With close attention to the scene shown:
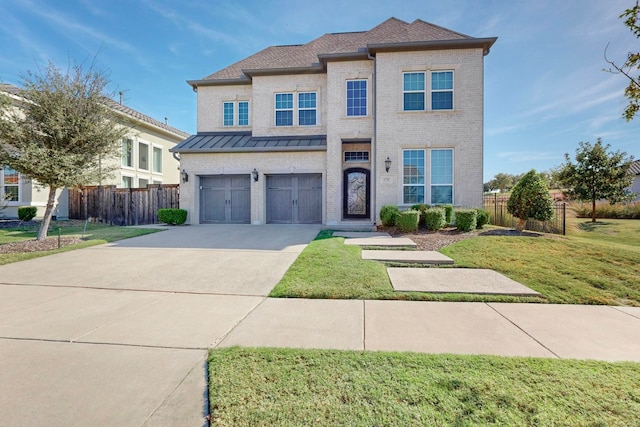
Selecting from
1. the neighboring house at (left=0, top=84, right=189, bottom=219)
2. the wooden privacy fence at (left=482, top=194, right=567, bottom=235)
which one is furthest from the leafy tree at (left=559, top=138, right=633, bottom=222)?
the neighboring house at (left=0, top=84, right=189, bottom=219)

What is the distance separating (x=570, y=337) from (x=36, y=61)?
535 inches

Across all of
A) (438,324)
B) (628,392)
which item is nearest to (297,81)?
(438,324)

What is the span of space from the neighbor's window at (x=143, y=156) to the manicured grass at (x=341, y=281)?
17.5 m

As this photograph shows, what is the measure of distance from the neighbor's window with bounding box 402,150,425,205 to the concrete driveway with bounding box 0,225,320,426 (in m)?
7.47

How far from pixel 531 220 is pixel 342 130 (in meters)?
8.06

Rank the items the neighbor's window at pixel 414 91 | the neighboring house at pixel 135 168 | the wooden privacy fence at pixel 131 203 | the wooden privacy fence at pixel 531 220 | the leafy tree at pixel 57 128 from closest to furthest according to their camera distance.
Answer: the leafy tree at pixel 57 128, the wooden privacy fence at pixel 531 220, the neighbor's window at pixel 414 91, the wooden privacy fence at pixel 131 203, the neighboring house at pixel 135 168

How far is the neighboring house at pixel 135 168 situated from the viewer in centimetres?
1509

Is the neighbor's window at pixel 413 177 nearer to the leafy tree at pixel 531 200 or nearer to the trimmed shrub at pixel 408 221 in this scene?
the trimmed shrub at pixel 408 221

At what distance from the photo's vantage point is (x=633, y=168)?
1042 inches

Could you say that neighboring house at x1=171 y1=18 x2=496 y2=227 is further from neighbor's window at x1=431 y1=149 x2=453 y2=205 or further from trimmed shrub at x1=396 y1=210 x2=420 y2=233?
trimmed shrub at x1=396 y1=210 x2=420 y2=233

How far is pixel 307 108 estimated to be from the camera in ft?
48.1

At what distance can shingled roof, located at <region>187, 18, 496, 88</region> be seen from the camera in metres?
12.2

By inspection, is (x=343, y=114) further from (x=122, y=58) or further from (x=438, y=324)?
(x=438, y=324)

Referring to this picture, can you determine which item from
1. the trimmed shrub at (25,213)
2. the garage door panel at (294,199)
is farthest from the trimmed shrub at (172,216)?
the trimmed shrub at (25,213)
